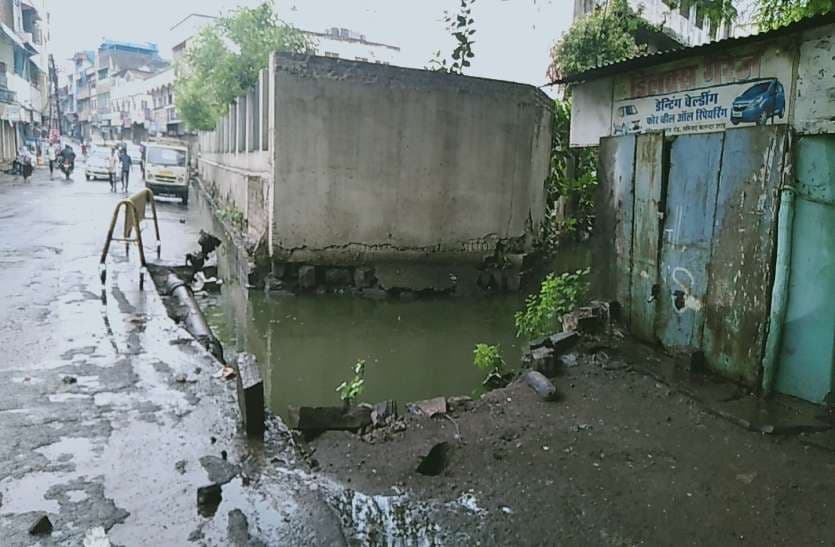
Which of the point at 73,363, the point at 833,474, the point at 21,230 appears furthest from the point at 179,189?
the point at 833,474

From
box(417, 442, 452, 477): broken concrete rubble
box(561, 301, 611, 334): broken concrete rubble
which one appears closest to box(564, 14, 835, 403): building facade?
box(561, 301, 611, 334): broken concrete rubble

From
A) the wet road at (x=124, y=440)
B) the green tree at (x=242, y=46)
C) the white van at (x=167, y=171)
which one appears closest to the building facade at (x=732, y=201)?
the wet road at (x=124, y=440)

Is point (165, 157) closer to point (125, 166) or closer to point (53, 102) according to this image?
point (125, 166)

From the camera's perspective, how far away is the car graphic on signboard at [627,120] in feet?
22.8

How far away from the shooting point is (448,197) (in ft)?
41.1

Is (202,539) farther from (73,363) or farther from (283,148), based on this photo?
(283,148)

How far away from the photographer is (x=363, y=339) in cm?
967

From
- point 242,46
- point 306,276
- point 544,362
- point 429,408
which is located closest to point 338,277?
point 306,276

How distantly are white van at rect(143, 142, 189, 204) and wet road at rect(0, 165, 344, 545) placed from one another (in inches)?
764

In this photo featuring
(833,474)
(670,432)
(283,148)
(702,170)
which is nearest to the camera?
(833,474)

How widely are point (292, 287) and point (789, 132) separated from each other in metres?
8.68

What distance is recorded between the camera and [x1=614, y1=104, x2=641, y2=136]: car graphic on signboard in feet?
22.8

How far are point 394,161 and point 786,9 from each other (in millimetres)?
6784

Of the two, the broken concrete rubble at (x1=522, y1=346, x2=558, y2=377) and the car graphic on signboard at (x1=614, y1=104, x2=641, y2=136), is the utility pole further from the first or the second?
the broken concrete rubble at (x1=522, y1=346, x2=558, y2=377)
